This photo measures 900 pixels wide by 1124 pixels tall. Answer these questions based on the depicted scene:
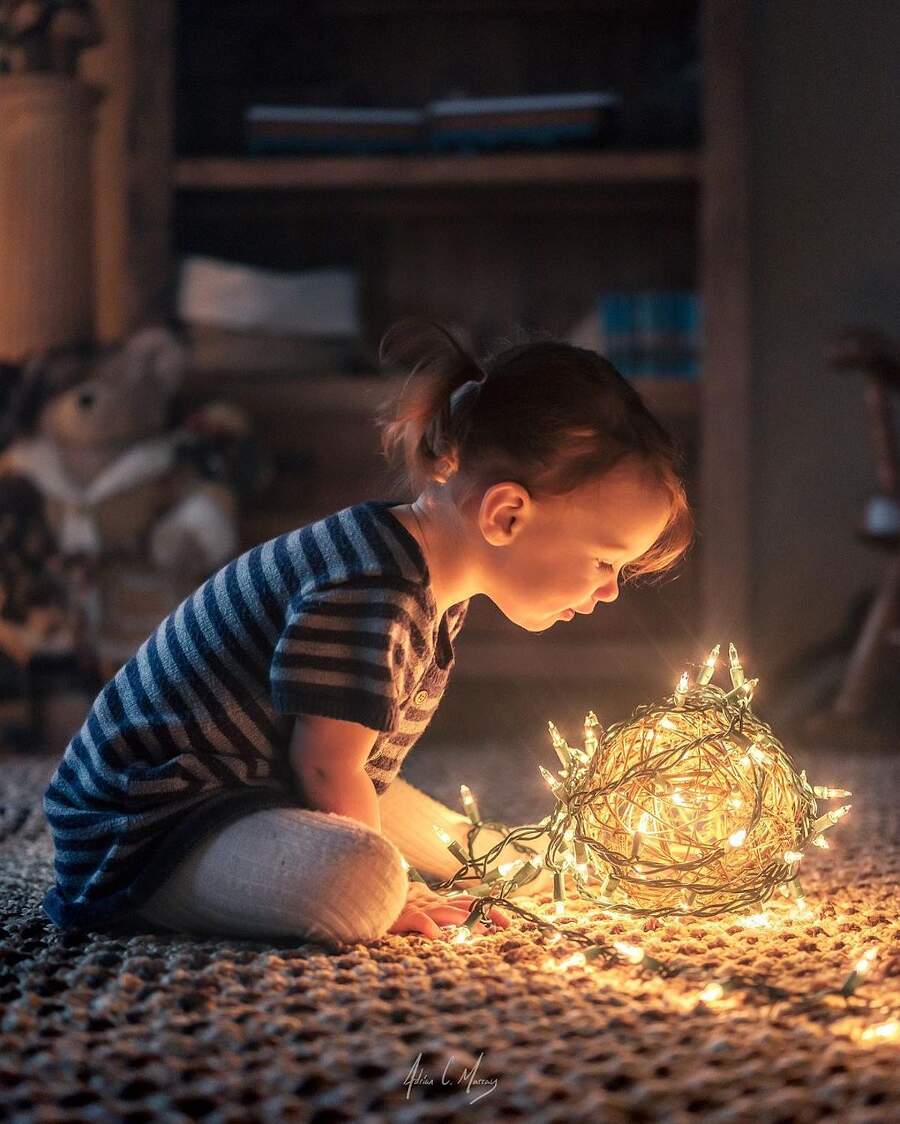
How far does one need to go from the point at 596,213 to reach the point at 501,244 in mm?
183

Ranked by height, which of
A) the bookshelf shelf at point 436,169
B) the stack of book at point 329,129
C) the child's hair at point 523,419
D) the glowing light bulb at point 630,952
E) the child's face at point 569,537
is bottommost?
the glowing light bulb at point 630,952

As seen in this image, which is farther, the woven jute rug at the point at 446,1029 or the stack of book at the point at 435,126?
the stack of book at the point at 435,126

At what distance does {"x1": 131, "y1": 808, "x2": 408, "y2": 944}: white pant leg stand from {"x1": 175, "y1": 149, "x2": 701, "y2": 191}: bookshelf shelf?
1.50 meters

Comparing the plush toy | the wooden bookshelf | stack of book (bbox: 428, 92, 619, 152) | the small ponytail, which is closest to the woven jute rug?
the small ponytail

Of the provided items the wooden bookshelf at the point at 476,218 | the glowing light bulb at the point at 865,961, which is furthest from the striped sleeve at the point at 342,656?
the wooden bookshelf at the point at 476,218

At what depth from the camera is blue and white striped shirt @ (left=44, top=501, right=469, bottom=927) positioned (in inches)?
37.5

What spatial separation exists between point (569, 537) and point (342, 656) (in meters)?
0.19

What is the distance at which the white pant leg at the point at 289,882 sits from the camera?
926mm

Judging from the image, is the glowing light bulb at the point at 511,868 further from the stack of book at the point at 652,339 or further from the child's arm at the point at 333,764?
the stack of book at the point at 652,339

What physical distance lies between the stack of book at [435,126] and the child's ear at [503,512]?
140 cm

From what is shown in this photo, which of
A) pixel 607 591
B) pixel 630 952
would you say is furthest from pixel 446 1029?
pixel 607 591

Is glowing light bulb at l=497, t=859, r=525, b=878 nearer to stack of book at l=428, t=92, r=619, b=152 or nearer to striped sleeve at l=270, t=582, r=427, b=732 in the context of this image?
striped sleeve at l=270, t=582, r=427, b=732

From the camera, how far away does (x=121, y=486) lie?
1987 mm

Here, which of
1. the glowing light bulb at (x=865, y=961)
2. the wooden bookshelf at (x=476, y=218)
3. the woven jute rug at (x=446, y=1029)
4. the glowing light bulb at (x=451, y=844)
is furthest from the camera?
the wooden bookshelf at (x=476, y=218)
